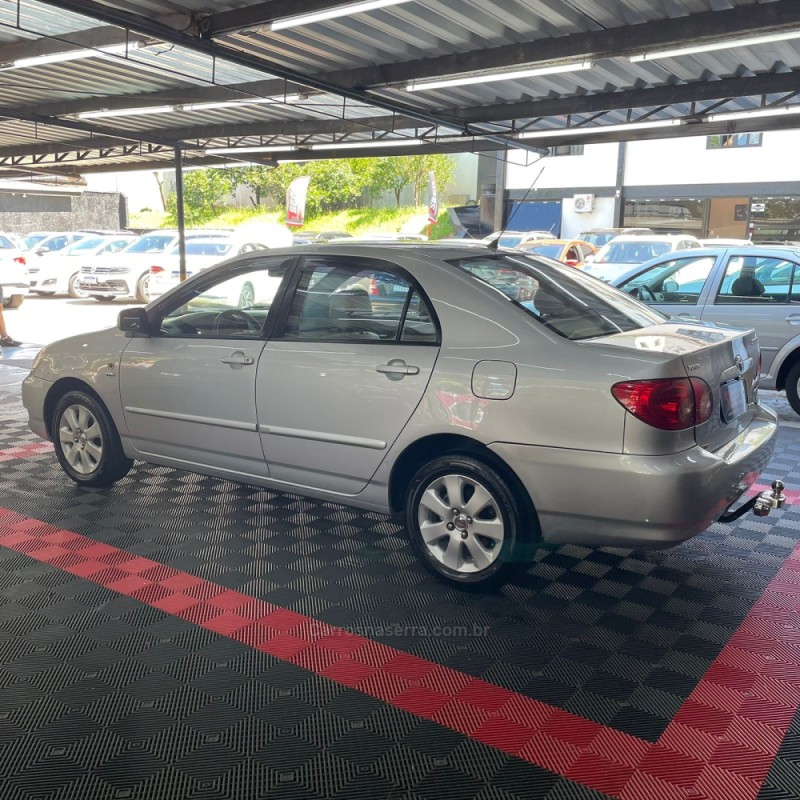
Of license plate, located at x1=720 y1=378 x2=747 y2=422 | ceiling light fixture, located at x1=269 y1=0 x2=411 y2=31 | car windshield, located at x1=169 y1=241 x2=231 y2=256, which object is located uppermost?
ceiling light fixture, located at x1=269 y1=0 x2=411 y2=31

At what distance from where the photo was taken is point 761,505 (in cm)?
379

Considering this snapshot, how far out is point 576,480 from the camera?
11.3ft

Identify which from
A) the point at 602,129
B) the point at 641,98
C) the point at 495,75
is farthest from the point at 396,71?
the point at 602,129

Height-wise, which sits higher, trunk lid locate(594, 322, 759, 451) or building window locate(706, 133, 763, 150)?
building window locate(706, 133, 763, 150)

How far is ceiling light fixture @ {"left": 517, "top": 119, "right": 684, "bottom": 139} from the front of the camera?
11.2 meters

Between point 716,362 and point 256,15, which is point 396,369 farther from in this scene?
point 256,15

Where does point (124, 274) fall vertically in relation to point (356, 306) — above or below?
below

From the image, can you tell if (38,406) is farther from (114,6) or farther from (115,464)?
(114,6)

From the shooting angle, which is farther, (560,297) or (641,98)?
(641,98)

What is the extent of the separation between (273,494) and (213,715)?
96.9 inches

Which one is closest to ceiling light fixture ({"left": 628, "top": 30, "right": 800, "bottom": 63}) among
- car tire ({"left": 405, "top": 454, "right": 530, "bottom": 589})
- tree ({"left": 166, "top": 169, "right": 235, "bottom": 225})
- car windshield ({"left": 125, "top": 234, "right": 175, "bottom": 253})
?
car tire ({"left": 405, "top": 454, "right": 530, "bottom": 589})

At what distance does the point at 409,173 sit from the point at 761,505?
3954cm

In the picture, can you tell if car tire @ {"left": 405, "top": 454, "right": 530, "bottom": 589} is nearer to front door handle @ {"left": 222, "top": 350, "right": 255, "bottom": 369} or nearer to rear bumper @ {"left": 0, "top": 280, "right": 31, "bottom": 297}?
front door handle @ {"left": 222, "top": 350, "right": 255, "bottom": 369}

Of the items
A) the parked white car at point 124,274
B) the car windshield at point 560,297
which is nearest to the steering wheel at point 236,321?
the car windshield at point 560,297
